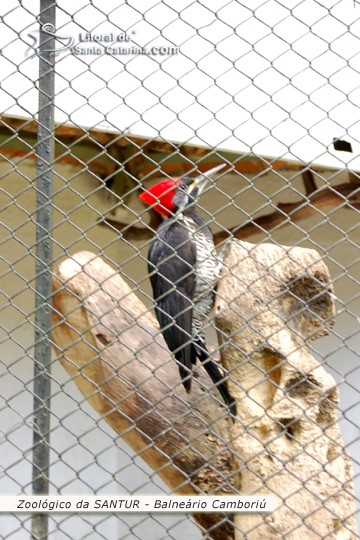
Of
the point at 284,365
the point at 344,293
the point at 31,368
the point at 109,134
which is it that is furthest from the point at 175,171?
the point at 284,365

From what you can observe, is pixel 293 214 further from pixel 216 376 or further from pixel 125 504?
pixel 125 504

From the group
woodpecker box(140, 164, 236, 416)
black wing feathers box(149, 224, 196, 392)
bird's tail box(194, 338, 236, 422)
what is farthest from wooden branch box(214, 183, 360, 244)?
bird's tail box(194, 338, 236, 422)

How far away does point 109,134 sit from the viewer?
2363 millimetres

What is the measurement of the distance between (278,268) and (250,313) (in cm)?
17

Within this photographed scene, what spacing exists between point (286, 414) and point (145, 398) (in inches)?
17.8

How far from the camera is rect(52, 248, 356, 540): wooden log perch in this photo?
138cm

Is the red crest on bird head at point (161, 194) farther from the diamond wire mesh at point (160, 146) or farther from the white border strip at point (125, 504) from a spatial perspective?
the white border strip at point (125, 504)

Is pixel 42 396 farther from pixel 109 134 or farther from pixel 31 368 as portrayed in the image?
pixel 31 368

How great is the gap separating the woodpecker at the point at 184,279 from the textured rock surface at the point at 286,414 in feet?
0.39

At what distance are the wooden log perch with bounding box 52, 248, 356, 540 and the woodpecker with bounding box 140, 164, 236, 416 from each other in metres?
0.10

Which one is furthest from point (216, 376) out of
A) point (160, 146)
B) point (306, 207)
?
point (306, 207)

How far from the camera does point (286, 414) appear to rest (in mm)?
1473

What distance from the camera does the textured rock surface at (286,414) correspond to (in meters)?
1.37

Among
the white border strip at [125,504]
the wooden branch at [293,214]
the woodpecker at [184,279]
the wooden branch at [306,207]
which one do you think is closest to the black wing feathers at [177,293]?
the woodpecker at [184,279]
